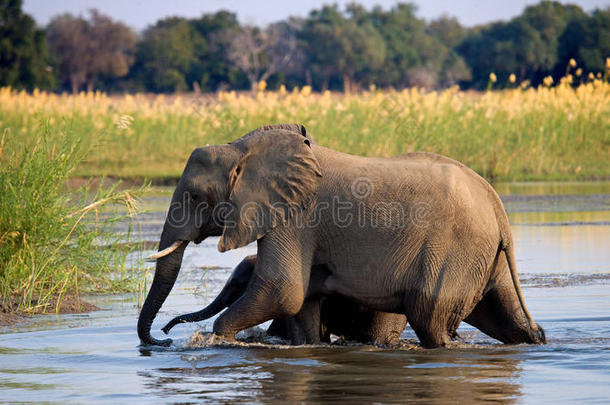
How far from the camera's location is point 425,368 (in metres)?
6.54

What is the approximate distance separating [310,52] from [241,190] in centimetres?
6050

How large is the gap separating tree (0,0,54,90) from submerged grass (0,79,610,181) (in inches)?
1070

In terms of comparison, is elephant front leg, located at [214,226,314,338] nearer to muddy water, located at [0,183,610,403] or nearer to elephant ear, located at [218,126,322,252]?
elephant ear, located at [218,126,322,252]

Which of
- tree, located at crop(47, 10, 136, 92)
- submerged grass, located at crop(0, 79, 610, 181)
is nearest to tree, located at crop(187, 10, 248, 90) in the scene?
tree, located at crop(47, 10, 136, 92)

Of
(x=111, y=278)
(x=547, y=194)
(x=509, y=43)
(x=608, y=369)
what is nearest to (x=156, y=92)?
(x=509, y=43)

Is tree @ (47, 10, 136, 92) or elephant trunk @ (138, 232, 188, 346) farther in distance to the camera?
tree @ (47, 10, 136, 92)

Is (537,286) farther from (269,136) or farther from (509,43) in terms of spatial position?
(509,43)

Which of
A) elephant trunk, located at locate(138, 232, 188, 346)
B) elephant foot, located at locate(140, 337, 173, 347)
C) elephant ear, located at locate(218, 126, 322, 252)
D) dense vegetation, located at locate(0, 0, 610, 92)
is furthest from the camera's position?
dense vegetation, located at locate(0, 0, 610, 92)

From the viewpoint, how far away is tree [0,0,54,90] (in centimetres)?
4822

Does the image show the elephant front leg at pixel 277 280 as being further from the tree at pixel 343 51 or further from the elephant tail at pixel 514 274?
the tree at pixel 343 51

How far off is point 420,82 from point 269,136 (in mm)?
55217

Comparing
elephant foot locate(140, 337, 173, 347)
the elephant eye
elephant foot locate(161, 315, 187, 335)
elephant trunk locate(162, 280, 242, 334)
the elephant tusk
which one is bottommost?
elephant foot locate(140, 337, 173, 347)

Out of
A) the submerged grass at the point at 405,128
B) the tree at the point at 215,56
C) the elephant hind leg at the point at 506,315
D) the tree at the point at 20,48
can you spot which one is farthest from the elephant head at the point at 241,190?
the tree at the point at 215,56

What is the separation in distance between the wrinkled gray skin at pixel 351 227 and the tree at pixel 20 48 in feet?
140
